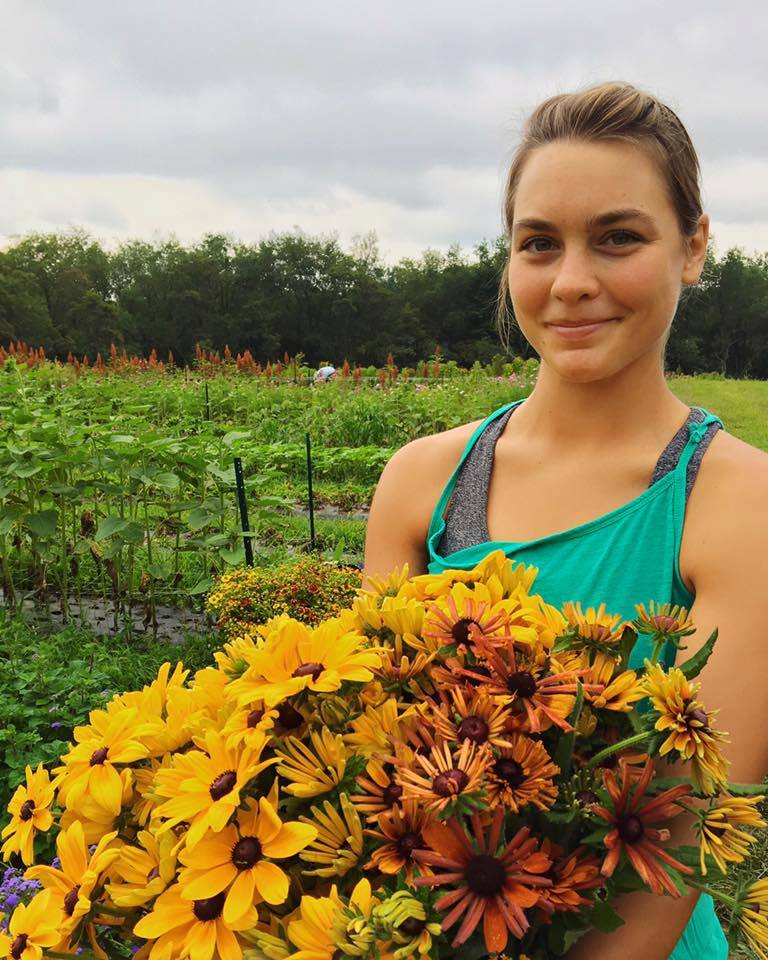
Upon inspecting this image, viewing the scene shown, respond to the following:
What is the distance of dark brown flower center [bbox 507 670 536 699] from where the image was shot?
62 cm


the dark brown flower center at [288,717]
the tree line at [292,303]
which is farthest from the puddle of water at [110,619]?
the tree line at [292,303]

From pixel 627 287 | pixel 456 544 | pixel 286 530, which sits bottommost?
pixel 286 530

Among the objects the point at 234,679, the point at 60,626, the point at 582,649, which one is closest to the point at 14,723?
the point at 60,626

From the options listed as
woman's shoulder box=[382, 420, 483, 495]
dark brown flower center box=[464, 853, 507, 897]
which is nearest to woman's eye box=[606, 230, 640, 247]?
woman's shoulder box=[382, 420, 483, 495]

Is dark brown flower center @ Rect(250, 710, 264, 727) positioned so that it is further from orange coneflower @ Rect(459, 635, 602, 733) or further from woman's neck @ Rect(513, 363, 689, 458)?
woman's neck @ Rect(513, 363, 689, 458)

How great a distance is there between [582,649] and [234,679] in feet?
0.92

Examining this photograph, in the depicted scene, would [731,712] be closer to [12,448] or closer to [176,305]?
[12,448]

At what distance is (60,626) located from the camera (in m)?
3.55

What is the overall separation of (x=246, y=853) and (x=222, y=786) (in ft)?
0.15

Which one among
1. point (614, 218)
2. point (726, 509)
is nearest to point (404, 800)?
point (726, 509)

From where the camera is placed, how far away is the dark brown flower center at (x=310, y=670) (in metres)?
0.62

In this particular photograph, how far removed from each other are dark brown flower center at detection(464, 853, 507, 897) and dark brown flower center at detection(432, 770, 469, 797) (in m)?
0.06

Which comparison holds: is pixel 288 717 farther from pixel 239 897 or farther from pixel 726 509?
pixel 726 509

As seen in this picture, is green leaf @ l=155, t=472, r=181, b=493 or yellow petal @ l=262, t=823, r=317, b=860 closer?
yellow petal @ l=262, t=823, r=317, b=860
